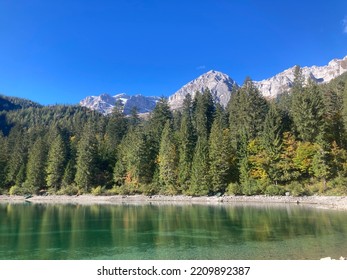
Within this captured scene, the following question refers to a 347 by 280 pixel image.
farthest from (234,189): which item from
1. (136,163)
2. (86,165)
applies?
(86,165)

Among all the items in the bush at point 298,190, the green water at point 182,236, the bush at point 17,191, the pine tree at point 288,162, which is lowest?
the green water at point 182,236

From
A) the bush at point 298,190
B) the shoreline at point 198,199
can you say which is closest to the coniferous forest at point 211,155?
the bush at point 298,190

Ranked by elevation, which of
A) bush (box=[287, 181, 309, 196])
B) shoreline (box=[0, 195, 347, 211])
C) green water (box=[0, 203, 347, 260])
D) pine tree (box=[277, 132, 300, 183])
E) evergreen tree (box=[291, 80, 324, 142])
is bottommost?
green water (box=[0, 203, 347, 260])

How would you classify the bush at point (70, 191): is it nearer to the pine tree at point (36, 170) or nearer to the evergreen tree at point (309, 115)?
the pine tree at point (36, 170)

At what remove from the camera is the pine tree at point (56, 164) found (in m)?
82.8

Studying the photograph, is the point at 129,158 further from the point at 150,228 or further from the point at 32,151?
the point at 150,228

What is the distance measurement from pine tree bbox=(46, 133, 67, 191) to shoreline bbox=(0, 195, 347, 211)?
5035 millimetres

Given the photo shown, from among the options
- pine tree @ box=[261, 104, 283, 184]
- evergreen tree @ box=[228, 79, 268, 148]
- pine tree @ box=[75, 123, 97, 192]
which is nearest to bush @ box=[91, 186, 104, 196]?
pine tree @ box=[75, 123, 97, 192]

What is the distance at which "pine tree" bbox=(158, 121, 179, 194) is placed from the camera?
70.7m

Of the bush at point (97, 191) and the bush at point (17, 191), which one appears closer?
the bush at point (97, 191)

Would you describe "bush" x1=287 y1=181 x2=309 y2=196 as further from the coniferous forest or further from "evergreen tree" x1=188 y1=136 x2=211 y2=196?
"evergreen tree" x1=188 y1=136 x2=211 y2=196

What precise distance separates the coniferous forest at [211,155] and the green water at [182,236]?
18081mm

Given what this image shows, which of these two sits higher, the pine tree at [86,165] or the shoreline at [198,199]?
the pine tree at [86,165]

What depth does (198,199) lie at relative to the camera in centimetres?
6431
